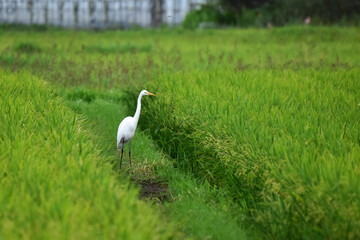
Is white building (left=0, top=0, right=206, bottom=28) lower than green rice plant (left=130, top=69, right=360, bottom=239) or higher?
higher

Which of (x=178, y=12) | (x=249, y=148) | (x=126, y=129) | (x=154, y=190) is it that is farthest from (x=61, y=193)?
(x=178, y=12)

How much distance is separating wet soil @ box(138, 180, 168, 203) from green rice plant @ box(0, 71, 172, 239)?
0.79m

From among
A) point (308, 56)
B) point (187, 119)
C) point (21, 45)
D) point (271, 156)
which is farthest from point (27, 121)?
point (21, 45)

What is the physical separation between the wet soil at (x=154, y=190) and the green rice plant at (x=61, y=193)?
792mm

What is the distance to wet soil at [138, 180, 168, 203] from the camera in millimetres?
4285

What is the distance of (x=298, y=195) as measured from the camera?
296 cm

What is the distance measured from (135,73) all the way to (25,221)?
7.02m

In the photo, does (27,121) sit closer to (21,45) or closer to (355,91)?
(355,91)

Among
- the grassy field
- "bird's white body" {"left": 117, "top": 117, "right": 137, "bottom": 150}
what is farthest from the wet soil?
"bird's white body" {"left": 117, "top": 117, "right": 137, "bottom": 150}

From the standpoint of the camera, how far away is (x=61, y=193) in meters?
2.71

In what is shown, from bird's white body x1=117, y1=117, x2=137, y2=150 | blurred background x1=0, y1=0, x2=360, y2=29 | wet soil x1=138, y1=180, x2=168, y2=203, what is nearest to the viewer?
wet soil x1=138, y1=180, x2=168, y2=203

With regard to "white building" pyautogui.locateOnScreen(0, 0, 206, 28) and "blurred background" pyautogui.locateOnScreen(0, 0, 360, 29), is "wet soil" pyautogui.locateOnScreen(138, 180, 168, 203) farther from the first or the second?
"white building" pyautogui.locateOnScreen(0, 0, 206, 28)

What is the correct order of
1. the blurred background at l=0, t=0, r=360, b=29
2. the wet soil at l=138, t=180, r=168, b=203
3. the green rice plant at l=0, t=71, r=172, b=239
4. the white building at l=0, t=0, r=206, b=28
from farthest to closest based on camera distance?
the white building at l=0, t=0, r=206, b=28 < the blurred background at l=0, t=0, r=360, b=29 < the wet soil at l=138, t=180, r=168, b=203 < the green rice plant at l=0, t=71, r=172, b=239

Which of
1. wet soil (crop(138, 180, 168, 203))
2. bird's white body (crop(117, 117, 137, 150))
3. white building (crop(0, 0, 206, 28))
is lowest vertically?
wet soil (crop(138, 180, 168, 203))
